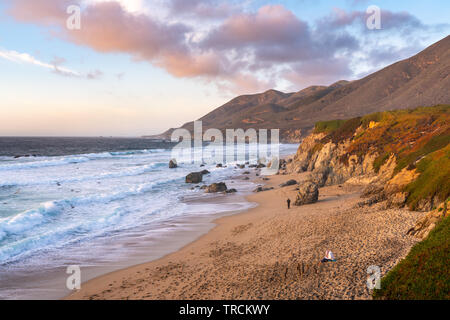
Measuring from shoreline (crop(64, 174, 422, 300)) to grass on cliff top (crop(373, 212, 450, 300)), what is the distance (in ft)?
4.04

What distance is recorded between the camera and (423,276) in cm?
634

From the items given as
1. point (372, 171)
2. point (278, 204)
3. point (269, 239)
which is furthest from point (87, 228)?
point (372, 171)

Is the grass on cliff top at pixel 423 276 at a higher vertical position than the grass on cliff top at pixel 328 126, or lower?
lower

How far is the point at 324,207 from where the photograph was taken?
753 inches

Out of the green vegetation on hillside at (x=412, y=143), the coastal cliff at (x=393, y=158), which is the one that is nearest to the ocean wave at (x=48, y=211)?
the coastal cliff at (x=393, y=158)

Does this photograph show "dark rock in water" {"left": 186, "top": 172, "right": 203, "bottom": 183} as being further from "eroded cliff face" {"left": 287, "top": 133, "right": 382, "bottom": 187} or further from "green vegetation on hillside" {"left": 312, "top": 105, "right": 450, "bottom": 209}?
"green vegetation on hillside" {"left": 312, "top": 105, "right": 450, "bottom": 209}

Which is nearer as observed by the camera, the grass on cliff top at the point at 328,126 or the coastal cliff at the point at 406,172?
the coastal cliff at the point at 406,172

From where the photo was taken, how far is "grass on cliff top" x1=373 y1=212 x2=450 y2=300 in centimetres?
592

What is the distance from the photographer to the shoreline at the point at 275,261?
28.4 feet

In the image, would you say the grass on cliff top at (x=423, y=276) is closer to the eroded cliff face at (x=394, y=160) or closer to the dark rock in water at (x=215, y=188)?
the eroded cliff face at (x=394, y=160)

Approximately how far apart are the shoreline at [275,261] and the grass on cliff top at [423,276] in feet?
4.04

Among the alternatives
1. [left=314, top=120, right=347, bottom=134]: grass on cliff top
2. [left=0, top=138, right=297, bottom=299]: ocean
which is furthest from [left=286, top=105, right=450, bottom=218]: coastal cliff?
[left=0, top=138, right=297, bottom=299]: ocean

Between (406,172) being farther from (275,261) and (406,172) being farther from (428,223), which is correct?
(275,261)
